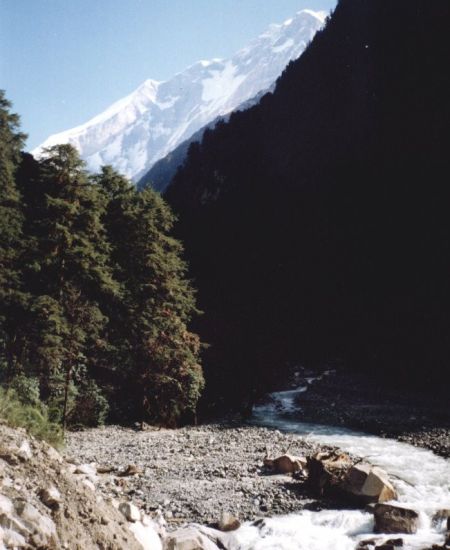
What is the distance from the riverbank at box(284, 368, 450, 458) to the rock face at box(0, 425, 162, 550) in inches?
645

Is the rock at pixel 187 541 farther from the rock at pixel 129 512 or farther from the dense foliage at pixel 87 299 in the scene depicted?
the dense foliage at pixel 87 299

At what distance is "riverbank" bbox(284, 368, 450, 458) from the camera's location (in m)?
23.7

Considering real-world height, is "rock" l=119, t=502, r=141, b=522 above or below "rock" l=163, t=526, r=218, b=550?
above

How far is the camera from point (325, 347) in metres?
62.8

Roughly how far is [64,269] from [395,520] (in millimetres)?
17022

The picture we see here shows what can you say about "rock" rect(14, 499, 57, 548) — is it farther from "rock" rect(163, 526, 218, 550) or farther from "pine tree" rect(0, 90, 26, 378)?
"pine tree" rect(0, 90, 26, 378)

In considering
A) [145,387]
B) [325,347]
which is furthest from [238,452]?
[325,347]

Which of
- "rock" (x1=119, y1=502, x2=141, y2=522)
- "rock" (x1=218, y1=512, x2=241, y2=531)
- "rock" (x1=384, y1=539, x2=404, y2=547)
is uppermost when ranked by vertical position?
"rock" (x1=119, y1=502, x2=141, y2=522)

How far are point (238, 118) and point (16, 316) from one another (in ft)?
301

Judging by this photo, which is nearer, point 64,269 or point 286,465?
point 286,465

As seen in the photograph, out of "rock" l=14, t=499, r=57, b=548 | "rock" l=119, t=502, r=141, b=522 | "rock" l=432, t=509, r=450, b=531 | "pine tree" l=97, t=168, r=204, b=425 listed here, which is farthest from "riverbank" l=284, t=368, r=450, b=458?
"rock" l=14, t=499, r=57, b=548

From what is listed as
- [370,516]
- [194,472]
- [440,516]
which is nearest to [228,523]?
[370,516]

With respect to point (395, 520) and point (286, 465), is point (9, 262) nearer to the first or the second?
point (286, 465)

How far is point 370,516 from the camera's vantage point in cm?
1180
